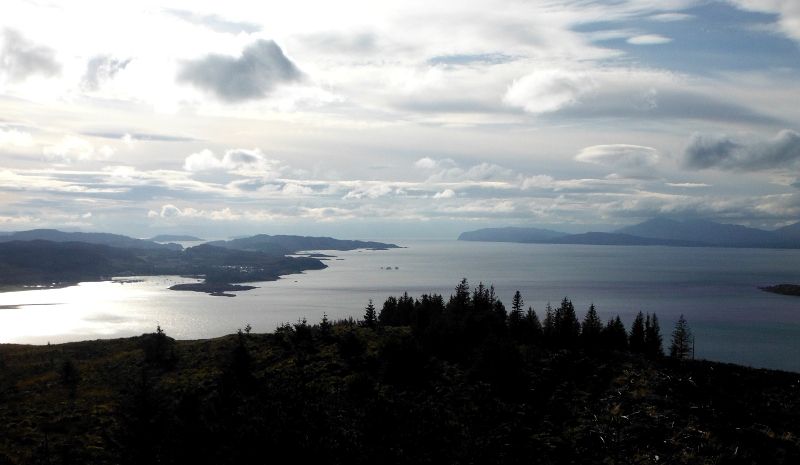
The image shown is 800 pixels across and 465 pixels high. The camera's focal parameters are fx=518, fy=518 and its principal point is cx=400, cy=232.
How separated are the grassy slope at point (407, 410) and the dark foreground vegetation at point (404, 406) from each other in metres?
0.11

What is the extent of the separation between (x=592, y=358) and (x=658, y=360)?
17.0 feet

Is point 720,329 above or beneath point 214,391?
beneath

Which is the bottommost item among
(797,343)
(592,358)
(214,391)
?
(797,343)

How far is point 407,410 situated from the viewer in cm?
3241

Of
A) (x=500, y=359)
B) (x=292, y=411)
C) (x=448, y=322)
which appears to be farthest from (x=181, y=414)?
(x=448, y=322)

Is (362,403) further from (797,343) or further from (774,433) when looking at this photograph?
(797,343)

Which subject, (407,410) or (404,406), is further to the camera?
(404,406)

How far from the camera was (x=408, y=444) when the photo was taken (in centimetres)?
2856

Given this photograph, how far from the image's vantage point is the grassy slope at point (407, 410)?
26594 mm

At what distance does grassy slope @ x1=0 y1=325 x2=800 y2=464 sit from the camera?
2659 cm

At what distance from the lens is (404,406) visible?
3291 centimetres

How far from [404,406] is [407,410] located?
539 millimetres

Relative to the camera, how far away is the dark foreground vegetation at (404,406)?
26.6m

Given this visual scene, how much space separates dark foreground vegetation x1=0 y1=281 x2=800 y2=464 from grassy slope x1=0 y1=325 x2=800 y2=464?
0.11m
